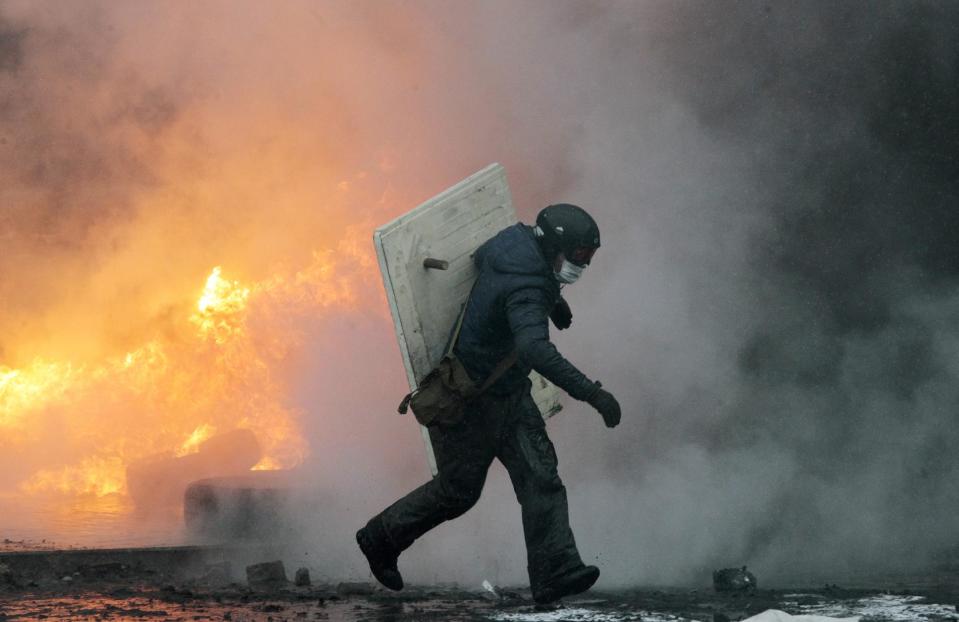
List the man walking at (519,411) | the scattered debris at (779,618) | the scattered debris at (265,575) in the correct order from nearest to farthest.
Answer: the scattered debris at (779,618)
the man walking at (519,411)
the scattered debris at (265,575)

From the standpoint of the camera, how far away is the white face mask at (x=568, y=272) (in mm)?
5035

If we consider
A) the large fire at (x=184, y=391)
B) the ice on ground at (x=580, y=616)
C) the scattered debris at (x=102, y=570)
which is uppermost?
the large fire at (x=184, y=391)

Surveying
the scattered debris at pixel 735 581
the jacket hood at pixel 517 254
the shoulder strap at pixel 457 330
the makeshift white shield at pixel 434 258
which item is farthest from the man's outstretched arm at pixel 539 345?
the scattered debris at pixel 735 581

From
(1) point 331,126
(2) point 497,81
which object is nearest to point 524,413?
(2) point 497,81

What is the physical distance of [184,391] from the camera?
11.8 m

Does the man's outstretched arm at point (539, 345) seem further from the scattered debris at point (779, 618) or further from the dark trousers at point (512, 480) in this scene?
the scattered debris at point (779, 618)

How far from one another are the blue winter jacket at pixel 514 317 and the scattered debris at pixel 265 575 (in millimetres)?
Result: 2153

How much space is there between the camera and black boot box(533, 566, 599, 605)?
16.2 ft

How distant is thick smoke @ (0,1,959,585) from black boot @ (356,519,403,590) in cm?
194

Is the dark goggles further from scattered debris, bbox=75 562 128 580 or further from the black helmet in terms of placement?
scattered debris, bbox=75 562 128 580

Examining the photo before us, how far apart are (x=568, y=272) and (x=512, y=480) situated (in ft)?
3.00

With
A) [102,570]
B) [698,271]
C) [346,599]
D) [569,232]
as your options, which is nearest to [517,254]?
[569,232]

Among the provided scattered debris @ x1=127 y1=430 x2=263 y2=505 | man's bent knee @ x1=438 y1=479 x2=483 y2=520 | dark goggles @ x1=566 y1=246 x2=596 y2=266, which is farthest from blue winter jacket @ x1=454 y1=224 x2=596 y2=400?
scattered debris @ x1=127 y1=430 x2=263 y2=505

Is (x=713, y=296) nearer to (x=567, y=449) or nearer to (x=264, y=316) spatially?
(x=567, y=449)
